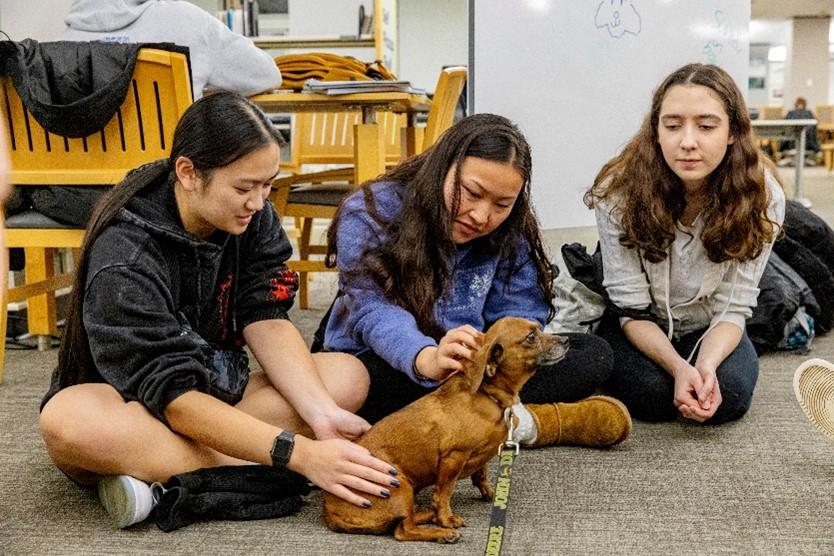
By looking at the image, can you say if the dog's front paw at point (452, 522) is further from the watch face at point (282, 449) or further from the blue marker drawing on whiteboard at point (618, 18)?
the blue marker drawing on whiteboard at point (618, 18)

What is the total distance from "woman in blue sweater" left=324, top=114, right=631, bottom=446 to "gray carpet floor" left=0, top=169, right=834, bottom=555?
0.13 m

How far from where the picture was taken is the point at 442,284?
5.23ft

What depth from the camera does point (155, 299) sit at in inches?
52.4

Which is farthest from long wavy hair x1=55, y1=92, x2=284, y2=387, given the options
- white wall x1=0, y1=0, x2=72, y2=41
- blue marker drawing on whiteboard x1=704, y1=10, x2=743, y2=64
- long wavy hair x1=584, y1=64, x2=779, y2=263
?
white wall x1=0, y1=0, x2=72, y2=41

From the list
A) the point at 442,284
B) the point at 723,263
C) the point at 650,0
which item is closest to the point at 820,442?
the point at 723,263

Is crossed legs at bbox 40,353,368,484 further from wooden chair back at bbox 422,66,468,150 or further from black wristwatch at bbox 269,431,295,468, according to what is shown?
wooden chair back at bbox 422,66,468,150

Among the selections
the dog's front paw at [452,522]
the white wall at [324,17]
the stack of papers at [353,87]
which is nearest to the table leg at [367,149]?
the stack of papers at [353,87]

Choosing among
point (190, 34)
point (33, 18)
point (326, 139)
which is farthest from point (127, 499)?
point (326, 139)

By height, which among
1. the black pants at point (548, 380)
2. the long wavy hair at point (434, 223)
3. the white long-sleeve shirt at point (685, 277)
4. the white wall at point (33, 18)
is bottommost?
the black pants at point (548, 380)

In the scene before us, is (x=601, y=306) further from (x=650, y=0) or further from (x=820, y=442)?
(x=650, y=0)

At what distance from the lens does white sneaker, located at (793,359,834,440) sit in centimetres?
151

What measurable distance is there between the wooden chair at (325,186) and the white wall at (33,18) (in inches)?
40.8

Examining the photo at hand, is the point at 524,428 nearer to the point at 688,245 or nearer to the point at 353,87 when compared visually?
the point at 688,245

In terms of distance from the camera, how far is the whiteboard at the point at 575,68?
2.44 metres
